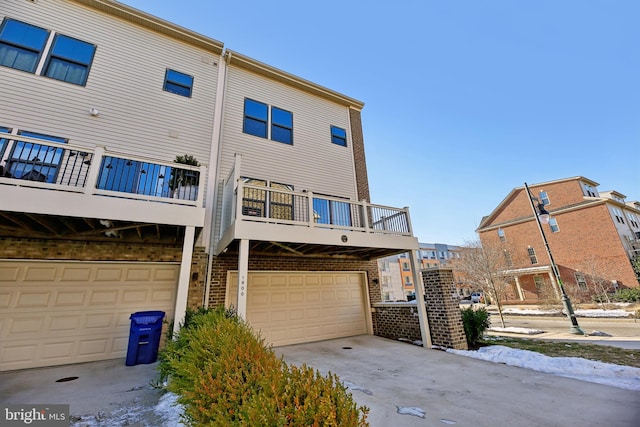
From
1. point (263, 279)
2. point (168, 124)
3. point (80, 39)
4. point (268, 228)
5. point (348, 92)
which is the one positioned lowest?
point (263, 279)

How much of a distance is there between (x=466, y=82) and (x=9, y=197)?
17075 mm

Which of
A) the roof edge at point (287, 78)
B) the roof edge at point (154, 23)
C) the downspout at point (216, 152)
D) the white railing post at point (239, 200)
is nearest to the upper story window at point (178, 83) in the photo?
the downspout at point (216, 152)

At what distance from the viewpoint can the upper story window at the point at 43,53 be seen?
6793 millimetres

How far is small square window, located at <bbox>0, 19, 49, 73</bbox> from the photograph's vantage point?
265 inches

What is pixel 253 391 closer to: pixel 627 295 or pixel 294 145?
pixel 294 145

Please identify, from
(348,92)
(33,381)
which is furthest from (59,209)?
(348,92)

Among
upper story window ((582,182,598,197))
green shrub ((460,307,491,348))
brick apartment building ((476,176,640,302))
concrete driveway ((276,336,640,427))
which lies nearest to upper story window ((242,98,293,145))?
concrete driveway ((276,336,640,427))

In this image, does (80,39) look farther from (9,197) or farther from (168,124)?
(9,197)

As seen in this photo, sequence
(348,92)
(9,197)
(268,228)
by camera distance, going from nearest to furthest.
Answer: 1. (9,197)
2. (268,228)
3. (348,92)

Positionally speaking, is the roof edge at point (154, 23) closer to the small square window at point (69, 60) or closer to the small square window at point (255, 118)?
the small square window at point (69, 60)

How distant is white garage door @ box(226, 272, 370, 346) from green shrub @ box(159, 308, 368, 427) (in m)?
4.68

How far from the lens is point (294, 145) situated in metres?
9.79

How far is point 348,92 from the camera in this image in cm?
1185

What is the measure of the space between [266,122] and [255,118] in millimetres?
408
